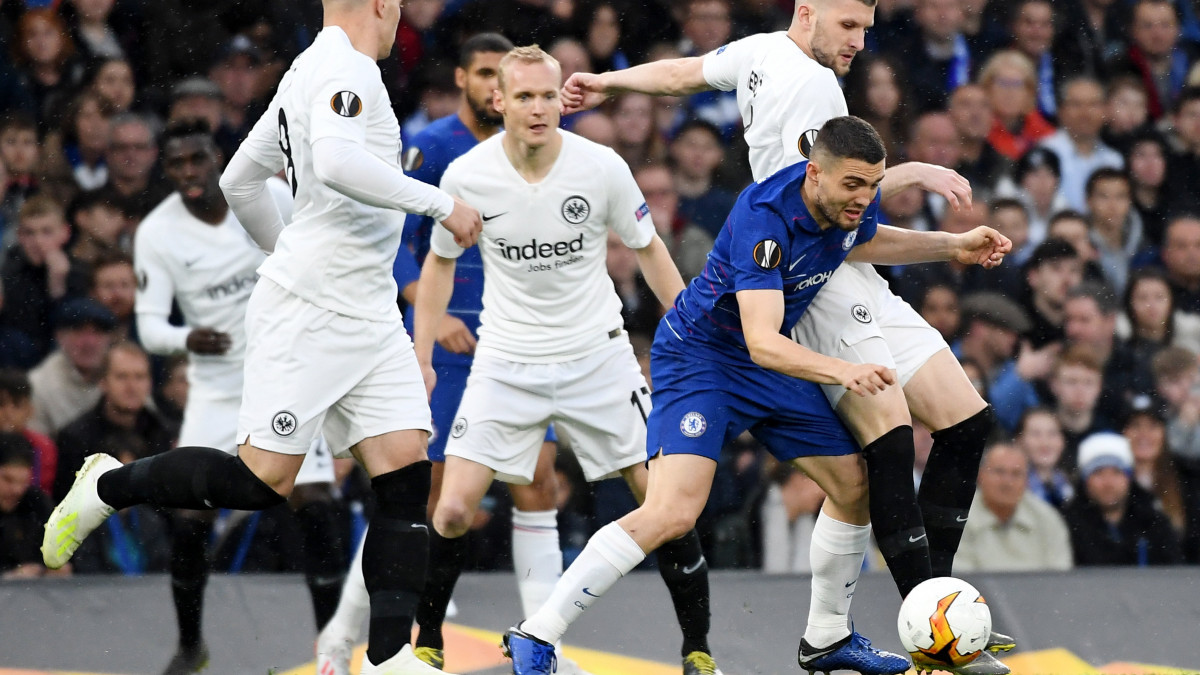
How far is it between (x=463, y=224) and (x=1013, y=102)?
5.89 m

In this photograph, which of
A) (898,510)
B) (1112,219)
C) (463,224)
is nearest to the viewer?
(463,224)

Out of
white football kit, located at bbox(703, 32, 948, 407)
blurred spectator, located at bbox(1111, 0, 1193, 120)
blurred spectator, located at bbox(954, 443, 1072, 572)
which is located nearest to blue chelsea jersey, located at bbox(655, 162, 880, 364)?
white football kit, located at bbox(703, 32, 948, 407)

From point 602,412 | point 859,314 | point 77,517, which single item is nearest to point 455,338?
point 602,412

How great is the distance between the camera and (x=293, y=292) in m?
4.88

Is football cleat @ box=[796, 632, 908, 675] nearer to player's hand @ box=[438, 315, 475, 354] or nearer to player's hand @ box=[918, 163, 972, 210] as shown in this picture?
player's hand @ box=[918, 163, 972, 210]

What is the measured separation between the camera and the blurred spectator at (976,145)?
9305 mm

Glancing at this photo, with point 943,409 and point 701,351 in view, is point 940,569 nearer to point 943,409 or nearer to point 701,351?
point 943,409

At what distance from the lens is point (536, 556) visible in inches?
233

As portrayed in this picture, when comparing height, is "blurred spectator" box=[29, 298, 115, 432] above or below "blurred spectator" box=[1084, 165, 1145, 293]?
below

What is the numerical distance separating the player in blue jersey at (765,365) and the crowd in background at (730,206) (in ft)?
8.60

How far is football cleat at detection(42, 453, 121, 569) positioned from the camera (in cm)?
523

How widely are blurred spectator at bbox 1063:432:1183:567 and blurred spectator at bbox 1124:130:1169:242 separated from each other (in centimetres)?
197

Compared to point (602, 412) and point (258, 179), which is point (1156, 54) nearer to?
point (602, 412)

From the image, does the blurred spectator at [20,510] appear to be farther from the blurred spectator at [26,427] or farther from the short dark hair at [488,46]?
the short dark hair at [488,46]
